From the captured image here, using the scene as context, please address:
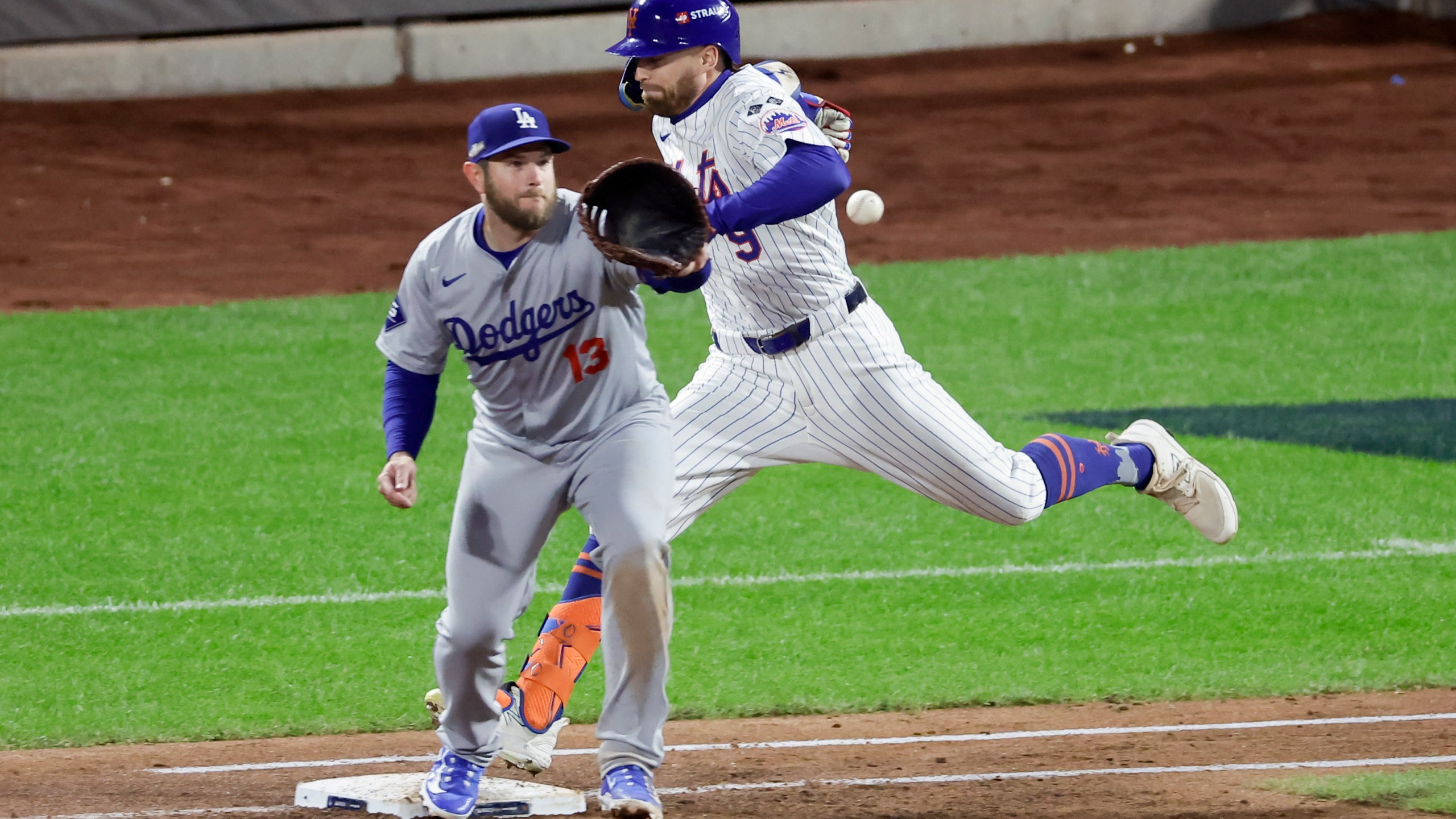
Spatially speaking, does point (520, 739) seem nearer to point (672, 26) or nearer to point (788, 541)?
point (672, 26)

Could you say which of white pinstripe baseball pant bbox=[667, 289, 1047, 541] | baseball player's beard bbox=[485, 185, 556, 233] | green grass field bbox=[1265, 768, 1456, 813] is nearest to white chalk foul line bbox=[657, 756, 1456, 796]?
green grass field bbox=[1265, 768, 1456, 813]

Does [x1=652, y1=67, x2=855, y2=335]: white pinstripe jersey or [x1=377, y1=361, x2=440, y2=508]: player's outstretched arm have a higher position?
[x1=652, y1=67, x2=855, y2=335]: white pinstripe jersey

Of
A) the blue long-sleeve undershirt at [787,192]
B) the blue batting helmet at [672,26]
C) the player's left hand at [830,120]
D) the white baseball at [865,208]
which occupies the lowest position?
the white baseball at [865,208]

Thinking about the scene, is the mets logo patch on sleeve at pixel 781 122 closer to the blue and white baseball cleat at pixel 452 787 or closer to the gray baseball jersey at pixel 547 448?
the gray baseball jersey at pixel 547 448

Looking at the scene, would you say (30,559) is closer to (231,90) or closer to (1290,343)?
(1290,343)

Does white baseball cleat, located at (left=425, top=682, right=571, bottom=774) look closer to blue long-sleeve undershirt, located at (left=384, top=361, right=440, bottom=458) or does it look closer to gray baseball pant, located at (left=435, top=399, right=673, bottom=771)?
gray baseball pant, located at (left=435, top=399, right=673, bottom=771)

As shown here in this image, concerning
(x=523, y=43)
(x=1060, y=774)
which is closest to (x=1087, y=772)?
(x=1060, y=774)

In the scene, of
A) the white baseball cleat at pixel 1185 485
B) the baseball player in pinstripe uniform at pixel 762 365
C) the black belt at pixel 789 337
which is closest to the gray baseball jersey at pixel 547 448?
the baseball player in pinstripe uniform at pixel 762 365
